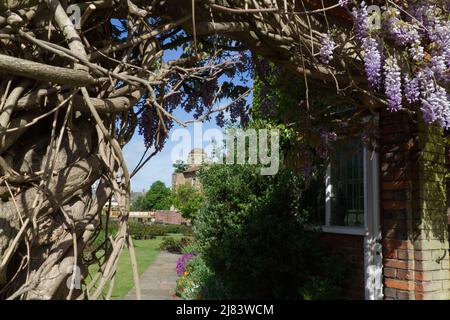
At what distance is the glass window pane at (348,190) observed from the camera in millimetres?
4703

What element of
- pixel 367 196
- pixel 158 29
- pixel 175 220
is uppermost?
pixel 158 29

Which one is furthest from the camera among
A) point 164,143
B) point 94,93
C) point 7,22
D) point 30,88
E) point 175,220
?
point 175,220

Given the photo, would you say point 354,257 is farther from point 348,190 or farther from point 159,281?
point 159,281

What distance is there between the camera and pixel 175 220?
3450 cm

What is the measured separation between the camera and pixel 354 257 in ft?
15.3

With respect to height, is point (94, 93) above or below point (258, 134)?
below

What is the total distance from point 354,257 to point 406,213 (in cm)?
119

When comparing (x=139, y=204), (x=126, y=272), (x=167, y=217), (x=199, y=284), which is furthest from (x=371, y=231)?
(x=139, y=204)

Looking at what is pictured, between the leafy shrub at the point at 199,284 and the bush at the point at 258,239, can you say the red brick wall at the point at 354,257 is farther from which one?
the leafy shrub at the point at 199,284

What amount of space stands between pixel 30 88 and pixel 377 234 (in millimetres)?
3640

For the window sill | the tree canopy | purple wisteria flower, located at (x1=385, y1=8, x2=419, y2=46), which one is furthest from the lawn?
purple wisteria flower, located at (x1=385, y1=8, x2=419, y2=46)
